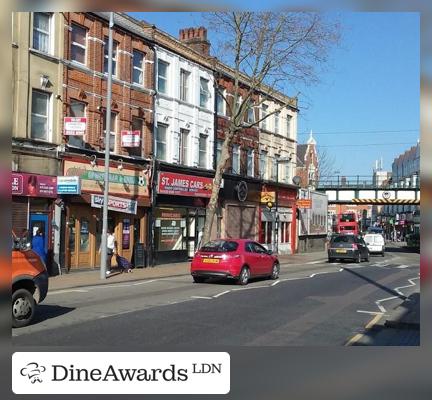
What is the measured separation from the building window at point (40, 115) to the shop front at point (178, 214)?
722cm

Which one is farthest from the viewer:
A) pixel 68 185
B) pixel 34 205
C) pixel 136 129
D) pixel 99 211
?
pixel 136 129

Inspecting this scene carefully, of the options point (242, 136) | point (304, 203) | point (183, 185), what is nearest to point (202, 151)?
point (183, 185)

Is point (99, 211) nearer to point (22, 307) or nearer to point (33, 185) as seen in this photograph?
point (33, 185)

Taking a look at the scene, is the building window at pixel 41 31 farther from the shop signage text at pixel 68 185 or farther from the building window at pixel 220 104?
the building window at pixel 220 104

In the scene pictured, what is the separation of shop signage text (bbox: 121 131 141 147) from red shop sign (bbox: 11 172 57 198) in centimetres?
441

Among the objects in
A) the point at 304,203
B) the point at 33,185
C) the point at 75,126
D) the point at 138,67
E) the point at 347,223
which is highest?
the point at 138,67

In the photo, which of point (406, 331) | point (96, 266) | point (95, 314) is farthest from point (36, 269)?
point (96, 266)

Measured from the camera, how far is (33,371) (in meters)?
5.66

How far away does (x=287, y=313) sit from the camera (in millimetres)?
12453

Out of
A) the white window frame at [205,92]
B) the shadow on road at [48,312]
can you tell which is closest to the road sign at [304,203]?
the white window frame at [205,92]

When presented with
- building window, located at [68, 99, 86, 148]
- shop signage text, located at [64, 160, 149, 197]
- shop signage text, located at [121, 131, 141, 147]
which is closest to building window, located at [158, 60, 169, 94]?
shop signage text, located at [121, 131, 141, 147]

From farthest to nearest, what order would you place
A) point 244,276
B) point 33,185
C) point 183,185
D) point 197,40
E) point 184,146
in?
point 197,40 → point 184,146 → point 183,185 → point 33,185 → point 244,276

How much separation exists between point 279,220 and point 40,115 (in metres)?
24.8

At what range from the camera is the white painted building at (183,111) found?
27.9 m
